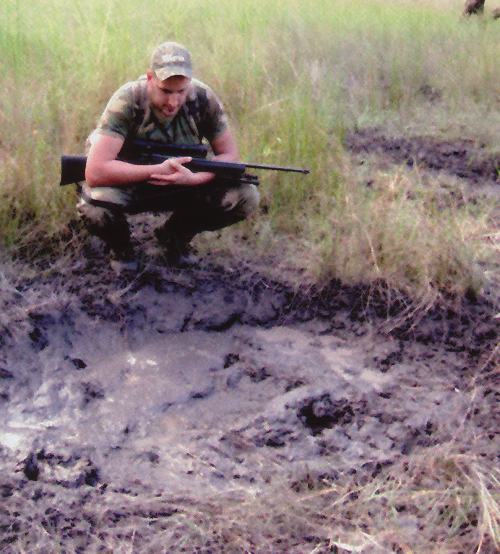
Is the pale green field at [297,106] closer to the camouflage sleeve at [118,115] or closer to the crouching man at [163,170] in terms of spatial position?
the crouching man at [163,170]

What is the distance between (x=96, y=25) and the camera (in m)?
6.34

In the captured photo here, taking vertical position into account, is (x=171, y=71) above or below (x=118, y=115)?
above

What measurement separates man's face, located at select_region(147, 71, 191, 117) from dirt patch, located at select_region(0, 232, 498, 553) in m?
0.84

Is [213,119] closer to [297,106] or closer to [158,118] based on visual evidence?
[158,118]

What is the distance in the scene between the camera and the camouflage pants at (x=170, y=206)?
393 cm

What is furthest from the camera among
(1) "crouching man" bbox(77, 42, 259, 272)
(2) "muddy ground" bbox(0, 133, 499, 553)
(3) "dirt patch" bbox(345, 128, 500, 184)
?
(3) "dirt patch" bbox(345, 128, 500, 184)

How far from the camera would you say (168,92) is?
3.72 m

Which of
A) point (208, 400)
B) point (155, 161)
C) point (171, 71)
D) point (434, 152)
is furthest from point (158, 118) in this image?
point (434, 152)

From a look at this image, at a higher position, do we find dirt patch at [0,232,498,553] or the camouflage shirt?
the camouflage shirt

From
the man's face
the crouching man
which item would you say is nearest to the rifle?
the crouching man

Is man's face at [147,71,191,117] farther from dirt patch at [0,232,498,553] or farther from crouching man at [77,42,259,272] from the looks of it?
dirt patch at [0,232,498,553]

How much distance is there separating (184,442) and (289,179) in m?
2.05

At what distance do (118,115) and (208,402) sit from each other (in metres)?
1.39

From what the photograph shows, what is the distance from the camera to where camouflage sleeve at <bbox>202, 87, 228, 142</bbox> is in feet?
13.1
